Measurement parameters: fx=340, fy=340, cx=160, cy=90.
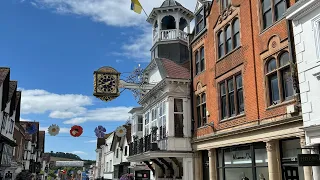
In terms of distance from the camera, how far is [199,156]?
1881cm

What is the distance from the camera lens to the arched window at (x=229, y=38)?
15568 millimetres

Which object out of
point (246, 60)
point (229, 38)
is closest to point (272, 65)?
point (246, 60)

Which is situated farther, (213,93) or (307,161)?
(213,93)

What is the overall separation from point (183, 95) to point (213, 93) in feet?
9.46

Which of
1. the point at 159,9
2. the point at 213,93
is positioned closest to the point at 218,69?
the point at 213,93

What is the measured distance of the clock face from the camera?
20875 millimetres

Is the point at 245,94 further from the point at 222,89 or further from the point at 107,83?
the point at 107,83

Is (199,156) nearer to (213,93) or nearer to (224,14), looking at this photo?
(213,93)

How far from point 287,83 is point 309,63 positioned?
1785 mm

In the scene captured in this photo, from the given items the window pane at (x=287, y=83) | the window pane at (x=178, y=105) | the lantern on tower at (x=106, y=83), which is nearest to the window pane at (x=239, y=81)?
the window pane at (x=287, y=83)

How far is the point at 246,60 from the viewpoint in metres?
14.4

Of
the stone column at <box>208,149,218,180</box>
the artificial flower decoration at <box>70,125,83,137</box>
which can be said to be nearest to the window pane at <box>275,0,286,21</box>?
the stone column at <box>208,149,218,180</box>

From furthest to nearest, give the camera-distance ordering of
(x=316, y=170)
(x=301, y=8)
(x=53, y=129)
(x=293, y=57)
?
(x=53, y=129)
(x=293, y=57)
(x=301, y=8)
(x=316, y=170)

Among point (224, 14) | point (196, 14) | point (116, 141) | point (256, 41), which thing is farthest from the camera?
point (116, 141)
